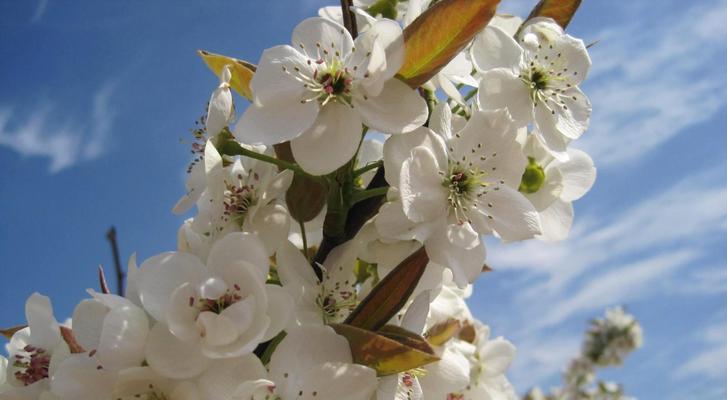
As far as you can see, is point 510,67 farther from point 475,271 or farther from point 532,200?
point 475,271

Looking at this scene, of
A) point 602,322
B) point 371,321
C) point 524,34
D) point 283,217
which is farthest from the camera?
point 602,322

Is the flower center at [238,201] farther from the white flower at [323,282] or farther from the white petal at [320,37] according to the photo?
the white petal at [320,37]

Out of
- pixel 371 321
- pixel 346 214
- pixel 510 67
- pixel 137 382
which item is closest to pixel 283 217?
pixel 346 214

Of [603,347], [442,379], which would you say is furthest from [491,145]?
[603,347]

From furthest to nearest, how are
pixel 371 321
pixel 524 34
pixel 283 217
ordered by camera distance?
pixel 524 34 < pixel 283 217 < pixel 371 321

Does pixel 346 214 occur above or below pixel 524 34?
below

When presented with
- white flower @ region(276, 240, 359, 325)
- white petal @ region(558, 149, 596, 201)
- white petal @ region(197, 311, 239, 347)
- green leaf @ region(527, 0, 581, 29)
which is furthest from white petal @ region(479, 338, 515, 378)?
white petal @ region(197, 311, 239, 347)
